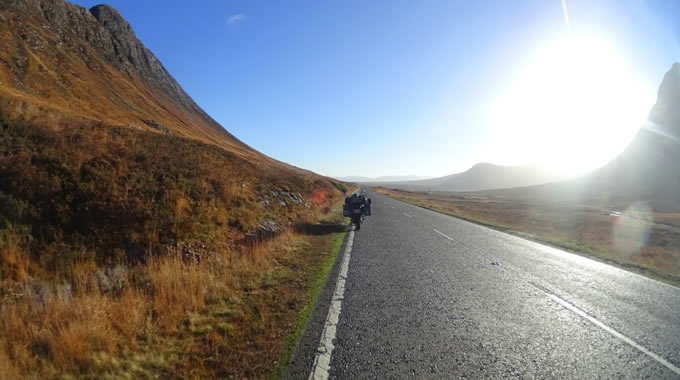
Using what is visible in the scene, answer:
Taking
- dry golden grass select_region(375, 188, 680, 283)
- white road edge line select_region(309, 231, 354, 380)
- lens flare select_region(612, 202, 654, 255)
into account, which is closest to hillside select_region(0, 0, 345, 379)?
white road edge line select_region(309, 231, 354, 380)

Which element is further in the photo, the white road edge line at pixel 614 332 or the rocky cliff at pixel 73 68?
the rocky cliff at pixel 73 68

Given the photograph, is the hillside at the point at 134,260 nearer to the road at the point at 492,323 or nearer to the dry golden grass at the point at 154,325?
the dry golden grass at the point at 154,325

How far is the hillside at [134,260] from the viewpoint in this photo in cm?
303

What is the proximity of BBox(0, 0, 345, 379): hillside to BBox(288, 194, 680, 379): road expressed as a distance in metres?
1.00

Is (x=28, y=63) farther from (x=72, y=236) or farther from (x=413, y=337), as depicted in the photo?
(x=413, y=337)

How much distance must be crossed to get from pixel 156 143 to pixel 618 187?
412ft

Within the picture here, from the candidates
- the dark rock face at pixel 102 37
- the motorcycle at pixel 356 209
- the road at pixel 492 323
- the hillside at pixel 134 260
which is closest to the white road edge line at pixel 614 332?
the road at pixel 492 323

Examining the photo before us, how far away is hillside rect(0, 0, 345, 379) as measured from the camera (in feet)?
9.93

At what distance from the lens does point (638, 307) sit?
495 cm

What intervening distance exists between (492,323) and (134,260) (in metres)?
7.07

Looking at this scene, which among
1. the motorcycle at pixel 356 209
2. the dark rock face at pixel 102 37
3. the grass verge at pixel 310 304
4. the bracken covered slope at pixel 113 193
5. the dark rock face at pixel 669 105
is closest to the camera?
the grass verge at pixel 310 304

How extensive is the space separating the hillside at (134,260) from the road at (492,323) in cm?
100

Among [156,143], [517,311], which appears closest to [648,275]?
[517,311]

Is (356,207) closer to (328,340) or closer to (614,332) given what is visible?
(328,340)
